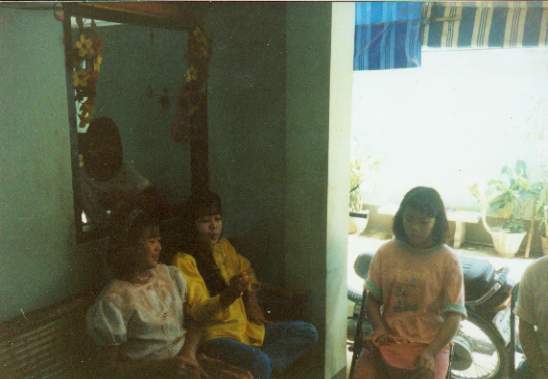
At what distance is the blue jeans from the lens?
277 cm

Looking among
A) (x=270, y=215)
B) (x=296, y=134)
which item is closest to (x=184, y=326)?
(x=270, y=215)

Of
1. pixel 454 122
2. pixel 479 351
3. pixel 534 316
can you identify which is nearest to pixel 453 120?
pixel 454 122

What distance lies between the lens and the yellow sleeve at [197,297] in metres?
2.70

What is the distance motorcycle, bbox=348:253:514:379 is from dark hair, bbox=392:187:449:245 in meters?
0.80

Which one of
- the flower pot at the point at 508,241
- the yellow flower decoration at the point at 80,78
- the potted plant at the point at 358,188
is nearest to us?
the yellow flower decoration at the point at 80,78

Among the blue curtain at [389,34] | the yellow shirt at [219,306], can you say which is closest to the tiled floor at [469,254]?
the blue curtain at [389,34]

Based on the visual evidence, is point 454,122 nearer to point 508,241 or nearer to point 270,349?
point 508,241

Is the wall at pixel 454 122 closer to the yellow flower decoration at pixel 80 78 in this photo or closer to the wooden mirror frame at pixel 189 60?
the wooden mirror frame at pixel 189 60

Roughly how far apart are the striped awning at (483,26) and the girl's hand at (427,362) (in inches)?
115

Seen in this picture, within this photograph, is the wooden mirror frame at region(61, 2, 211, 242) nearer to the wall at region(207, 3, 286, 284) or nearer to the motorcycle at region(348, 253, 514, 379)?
the wall at region(207, 3, 286, 284)

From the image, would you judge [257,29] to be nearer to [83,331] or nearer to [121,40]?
[121,40]

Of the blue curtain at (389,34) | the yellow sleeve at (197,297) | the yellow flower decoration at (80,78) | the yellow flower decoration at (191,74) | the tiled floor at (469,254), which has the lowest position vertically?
the tiled floor at (469,254)

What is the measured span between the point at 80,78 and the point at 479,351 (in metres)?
3.19

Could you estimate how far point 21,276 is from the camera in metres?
2.50
